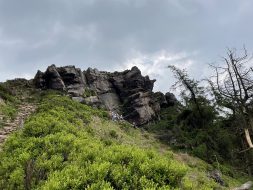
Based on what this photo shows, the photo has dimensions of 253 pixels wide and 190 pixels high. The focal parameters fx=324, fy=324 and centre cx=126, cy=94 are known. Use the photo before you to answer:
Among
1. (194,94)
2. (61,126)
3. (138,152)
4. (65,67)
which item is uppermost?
(65,67)

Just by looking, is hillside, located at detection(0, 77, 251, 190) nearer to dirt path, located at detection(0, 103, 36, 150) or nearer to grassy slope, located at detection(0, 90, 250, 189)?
grassy slope, located at detection(0, 90, 250, 189)

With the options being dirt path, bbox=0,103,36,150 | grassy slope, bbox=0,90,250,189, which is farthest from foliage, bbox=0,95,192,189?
dirt path, bbox=0,103,36,150

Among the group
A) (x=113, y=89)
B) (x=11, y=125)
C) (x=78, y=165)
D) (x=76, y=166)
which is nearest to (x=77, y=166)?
(x=76, y=166)

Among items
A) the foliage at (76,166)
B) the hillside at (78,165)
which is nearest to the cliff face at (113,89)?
the hillside at (78,165)

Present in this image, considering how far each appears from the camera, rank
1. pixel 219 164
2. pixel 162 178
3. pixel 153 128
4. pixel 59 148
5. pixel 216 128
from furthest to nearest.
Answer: pixel 153 128 → pixel 216 128 → pixel 219 164 → pixel 59 148 → pixel 162 178

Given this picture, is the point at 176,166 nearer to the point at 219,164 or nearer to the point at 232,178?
the point at 232,178

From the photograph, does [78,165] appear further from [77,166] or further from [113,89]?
[113,89]

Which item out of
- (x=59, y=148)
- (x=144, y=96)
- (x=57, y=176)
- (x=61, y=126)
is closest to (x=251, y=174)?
(x=144, y=96)

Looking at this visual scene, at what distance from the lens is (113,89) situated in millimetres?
52031

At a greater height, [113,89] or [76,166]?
[113,89]

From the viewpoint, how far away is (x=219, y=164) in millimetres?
31125

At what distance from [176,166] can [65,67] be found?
4305 cm

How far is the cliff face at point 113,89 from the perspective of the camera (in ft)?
148

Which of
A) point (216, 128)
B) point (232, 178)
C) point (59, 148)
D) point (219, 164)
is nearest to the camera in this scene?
point (59, 148)
